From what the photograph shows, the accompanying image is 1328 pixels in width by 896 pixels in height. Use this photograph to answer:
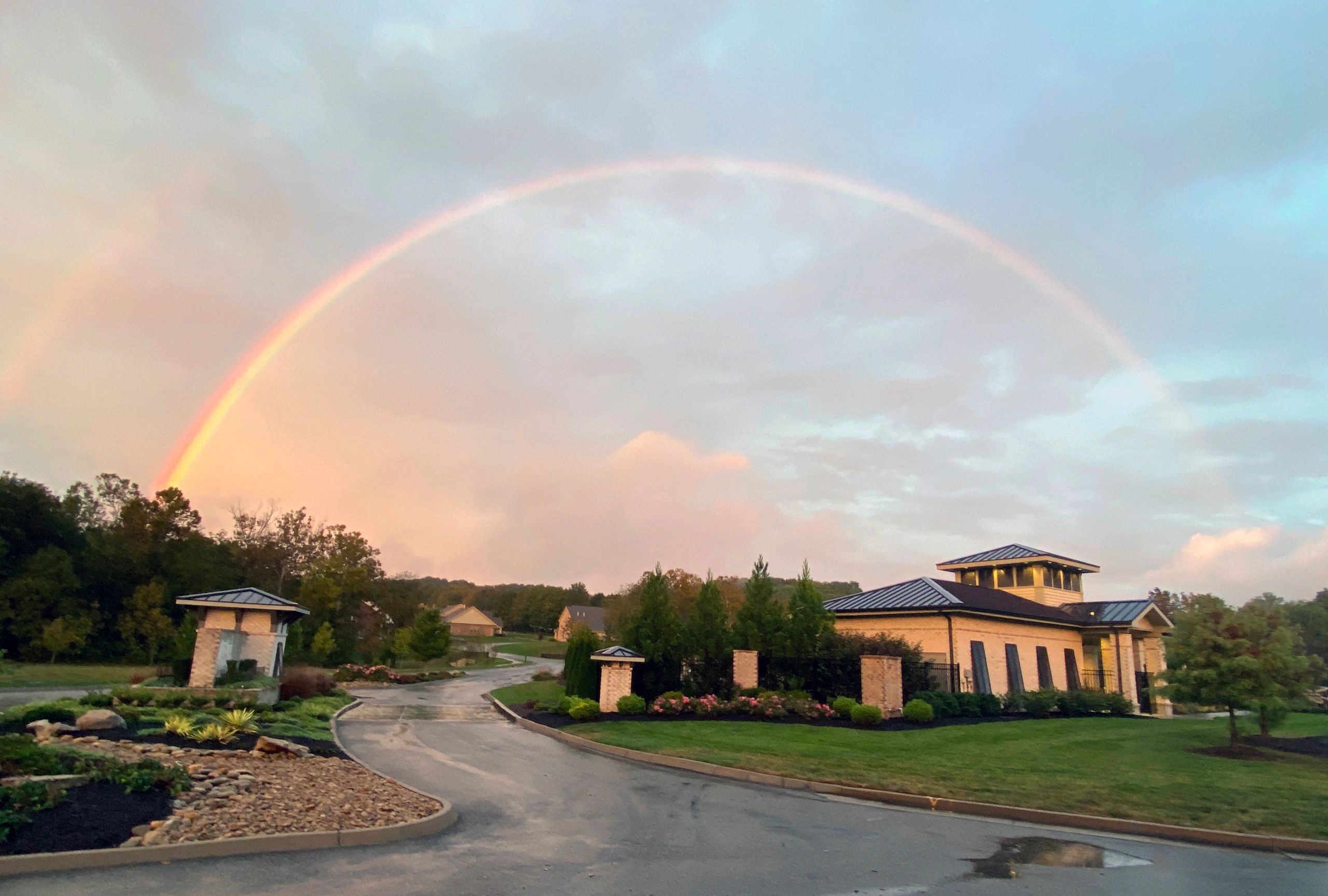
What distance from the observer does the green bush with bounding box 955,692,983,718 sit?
87.1 feet

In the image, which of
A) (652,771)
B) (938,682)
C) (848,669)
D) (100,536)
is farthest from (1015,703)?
(100,536)

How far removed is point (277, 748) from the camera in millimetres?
13156

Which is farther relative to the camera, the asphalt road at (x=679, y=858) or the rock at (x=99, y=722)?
the rock at (x=99, y=722)

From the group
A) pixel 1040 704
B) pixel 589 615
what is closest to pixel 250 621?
pixel 1040 704

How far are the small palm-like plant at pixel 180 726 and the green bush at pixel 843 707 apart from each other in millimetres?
16579

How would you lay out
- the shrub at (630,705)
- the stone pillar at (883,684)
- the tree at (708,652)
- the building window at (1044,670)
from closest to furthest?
the stone pillar at (883,684)
the shrub at (630,705)
the tree at (708,652)
the building window at (1044,670)

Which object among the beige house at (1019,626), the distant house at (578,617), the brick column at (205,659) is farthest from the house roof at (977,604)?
the distant house at (578,617)

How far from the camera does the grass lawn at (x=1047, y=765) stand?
11.7 metres

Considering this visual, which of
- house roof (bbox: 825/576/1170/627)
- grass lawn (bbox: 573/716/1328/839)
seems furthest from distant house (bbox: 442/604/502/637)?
grass lawn (bbox: 573/716/1328/839)

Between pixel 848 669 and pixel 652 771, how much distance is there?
40.7 ft

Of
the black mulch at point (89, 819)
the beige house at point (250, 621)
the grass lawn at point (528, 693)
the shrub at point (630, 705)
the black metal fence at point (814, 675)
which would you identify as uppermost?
the beige house at point (250, 621)

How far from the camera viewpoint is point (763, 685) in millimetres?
27109

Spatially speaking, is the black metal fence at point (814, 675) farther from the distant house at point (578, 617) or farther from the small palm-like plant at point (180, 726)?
the distant house at point (578, 617)

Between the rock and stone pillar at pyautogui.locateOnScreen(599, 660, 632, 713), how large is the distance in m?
13.4
